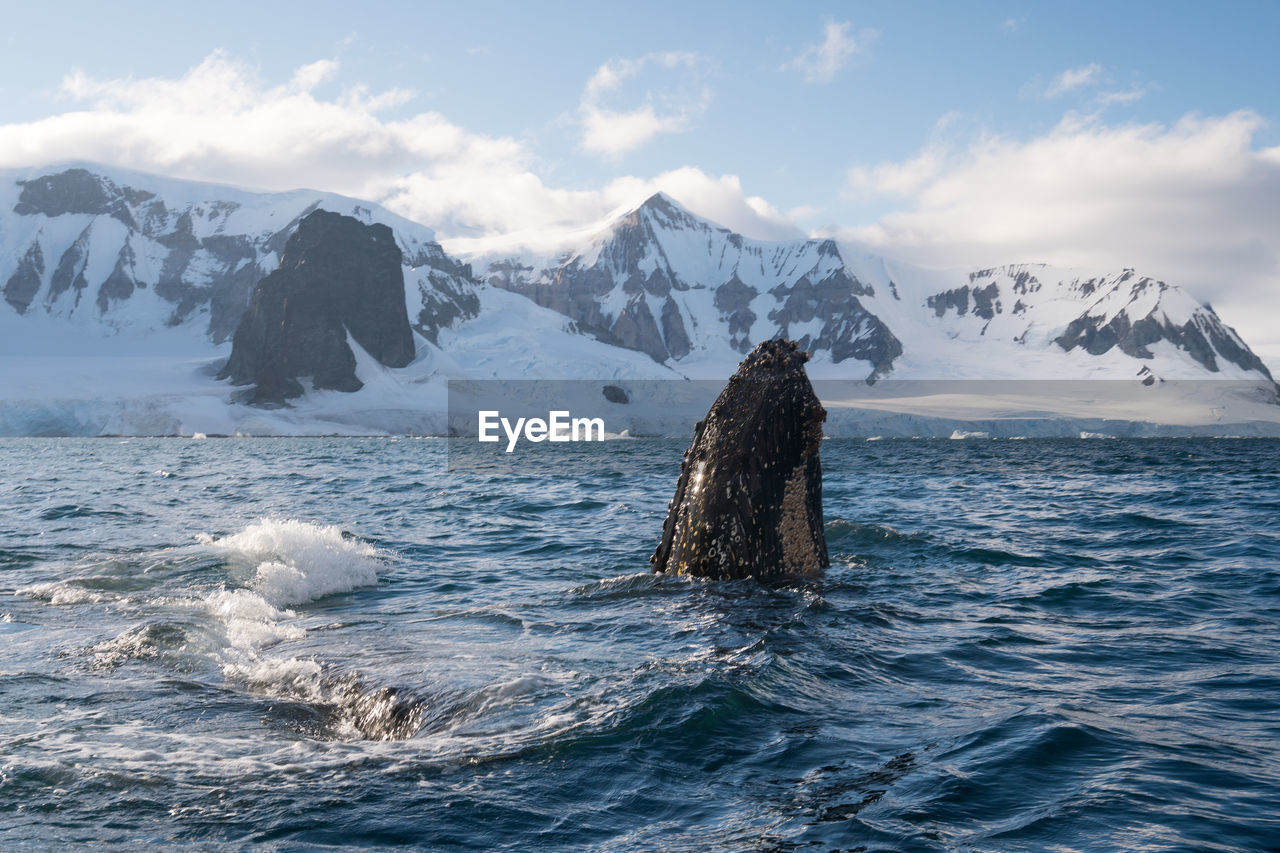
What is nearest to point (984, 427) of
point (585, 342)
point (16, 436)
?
point (585, 342)

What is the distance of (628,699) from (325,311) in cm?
15218

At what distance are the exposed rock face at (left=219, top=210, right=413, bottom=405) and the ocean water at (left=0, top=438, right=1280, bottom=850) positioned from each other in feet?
438

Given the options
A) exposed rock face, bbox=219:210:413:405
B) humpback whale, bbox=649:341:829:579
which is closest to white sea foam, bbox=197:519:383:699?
humpback whale, bbox=649:341:829:579

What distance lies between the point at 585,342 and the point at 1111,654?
5402 inches

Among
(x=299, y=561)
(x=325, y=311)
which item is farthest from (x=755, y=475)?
(x=325, y=311)

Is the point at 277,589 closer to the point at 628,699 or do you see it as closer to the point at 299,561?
the point at 299,561

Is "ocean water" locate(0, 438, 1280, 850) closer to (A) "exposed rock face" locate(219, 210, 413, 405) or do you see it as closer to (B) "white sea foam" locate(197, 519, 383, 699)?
(B) "white sea foam" locate(197, 519, 383, 699)

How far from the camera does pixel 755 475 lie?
8.11 metres

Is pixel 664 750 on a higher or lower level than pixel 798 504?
lower

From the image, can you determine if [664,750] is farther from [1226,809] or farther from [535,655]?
[1226,809]

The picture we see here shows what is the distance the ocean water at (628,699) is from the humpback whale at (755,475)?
322 millimetres

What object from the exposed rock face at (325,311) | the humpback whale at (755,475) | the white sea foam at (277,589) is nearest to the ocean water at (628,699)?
the white sea foam at (277,589)

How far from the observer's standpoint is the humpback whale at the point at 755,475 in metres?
8.15

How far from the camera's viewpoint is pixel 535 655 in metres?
7.02
